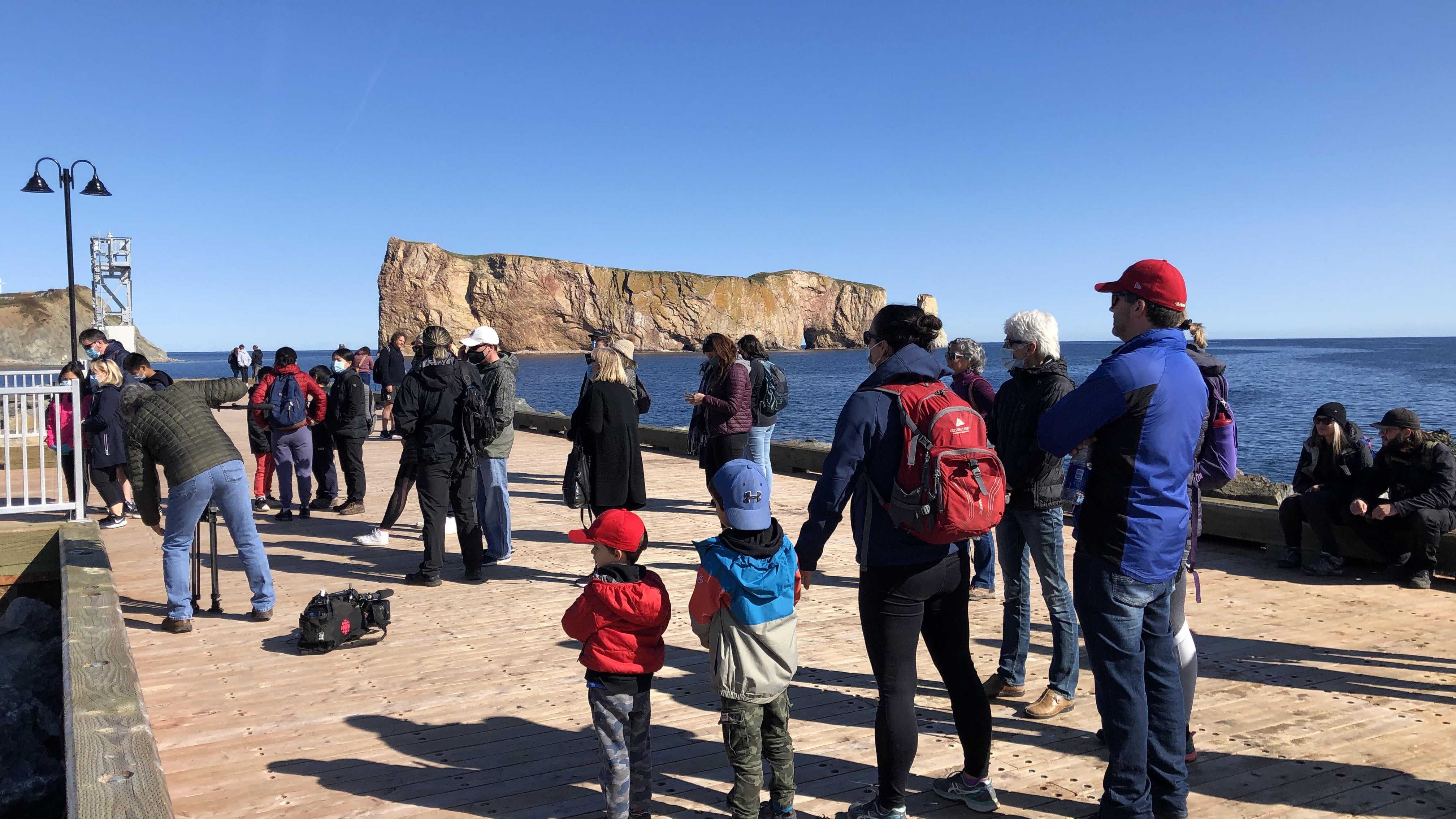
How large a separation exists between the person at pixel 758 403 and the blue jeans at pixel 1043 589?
3925 mm

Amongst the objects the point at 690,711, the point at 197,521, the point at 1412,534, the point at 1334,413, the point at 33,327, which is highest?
the point at 33,327

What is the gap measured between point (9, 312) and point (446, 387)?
139m

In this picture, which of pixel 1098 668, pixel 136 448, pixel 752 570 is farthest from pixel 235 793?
pixel 1098 668

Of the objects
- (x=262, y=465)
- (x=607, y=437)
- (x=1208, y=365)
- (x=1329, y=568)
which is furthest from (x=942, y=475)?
(x=262, y=465)

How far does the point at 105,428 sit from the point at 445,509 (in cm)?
409

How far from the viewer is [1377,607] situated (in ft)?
19.9

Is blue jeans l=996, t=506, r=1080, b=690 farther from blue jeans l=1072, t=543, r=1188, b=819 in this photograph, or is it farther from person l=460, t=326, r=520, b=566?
person l=460, t=326, r=520, b=566

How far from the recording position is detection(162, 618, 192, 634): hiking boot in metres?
5.82

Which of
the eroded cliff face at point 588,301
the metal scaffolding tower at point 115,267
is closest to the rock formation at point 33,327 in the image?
the eroded cliff face at point 588,301

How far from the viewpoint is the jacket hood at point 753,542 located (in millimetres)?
3143

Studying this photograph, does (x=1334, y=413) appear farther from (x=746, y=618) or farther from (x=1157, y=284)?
(x=746, y=618)

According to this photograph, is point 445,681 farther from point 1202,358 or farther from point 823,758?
point 1202,358

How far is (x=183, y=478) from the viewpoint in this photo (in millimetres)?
5672

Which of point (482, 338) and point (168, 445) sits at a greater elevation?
point (482, 338)
